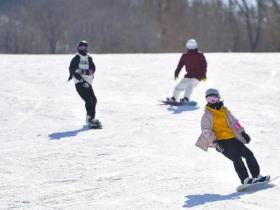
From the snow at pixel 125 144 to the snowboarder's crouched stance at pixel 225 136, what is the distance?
1.02 feet

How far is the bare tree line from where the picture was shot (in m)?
53.9

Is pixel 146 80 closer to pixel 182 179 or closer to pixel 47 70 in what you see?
pixel 47 70

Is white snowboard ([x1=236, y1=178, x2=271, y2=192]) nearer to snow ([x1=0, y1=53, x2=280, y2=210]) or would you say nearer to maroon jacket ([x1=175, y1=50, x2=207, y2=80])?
snow ([x1=0, y1=53, x2=280, y2=210])

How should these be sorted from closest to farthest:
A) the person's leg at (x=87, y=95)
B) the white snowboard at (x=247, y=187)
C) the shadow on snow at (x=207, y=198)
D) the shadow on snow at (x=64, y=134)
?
1. the shadow on snow at (x=207, y=198)
2. the white snowboard at (x=247, y=187)
3. the shadow on snow at (x=64, y=134)
4. the person's leg at (x=87, y=95)

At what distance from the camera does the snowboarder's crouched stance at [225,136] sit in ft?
25.5

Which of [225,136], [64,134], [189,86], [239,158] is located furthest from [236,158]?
[189,86]

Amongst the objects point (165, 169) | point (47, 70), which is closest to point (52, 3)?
point (47, 70)

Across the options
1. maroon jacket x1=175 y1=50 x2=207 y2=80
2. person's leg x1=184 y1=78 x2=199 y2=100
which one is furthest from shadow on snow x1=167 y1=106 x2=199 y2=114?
maroon jacket x1=175 y1=50 x2=207 y2=80

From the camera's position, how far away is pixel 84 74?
12.1 meters

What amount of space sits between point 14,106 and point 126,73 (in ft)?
20.5

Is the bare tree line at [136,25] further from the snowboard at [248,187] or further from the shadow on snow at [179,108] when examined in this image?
the snowboard at [248,187]

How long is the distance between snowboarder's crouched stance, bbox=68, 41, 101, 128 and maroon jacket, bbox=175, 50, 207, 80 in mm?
3583

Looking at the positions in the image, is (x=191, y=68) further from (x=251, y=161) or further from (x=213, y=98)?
(x=251, y=161)

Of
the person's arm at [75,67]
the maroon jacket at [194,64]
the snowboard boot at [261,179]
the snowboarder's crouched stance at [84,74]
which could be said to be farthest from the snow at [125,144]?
the person's arm at [75,67]
